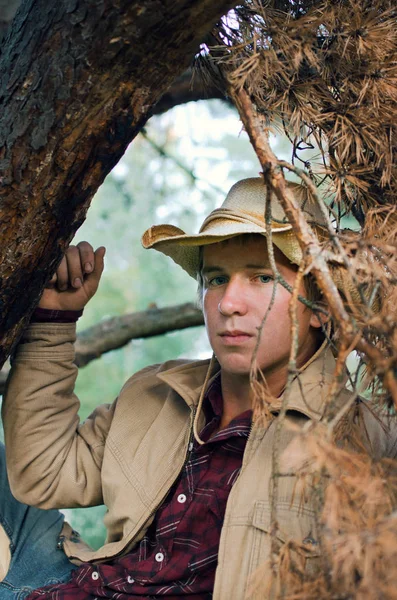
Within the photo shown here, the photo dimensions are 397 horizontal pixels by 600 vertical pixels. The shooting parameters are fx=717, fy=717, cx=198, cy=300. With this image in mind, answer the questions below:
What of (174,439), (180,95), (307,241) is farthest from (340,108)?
(180,95)

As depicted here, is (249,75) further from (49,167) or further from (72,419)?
(72,419)

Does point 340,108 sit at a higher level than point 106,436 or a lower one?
higher

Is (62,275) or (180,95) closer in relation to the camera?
(62,275)

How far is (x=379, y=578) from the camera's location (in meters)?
0.99

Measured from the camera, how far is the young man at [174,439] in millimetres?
1730

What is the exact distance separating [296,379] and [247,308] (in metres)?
0.25

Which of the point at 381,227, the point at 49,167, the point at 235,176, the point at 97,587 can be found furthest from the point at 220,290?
the point at 235,176

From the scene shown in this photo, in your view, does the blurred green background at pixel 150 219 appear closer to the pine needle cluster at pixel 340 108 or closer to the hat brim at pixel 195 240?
the hat brim at pixel 195 240

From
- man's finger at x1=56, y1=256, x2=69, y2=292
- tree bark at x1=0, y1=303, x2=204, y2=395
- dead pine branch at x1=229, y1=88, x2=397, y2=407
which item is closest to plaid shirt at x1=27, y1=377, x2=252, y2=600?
man's finger at x1=56, y1=256, x2=69, y2=292

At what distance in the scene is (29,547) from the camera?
2.10 metres

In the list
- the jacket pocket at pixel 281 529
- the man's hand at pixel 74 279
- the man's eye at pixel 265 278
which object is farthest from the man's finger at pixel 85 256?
the jacket pocket at pixel 281 529

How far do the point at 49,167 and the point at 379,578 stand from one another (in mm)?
968

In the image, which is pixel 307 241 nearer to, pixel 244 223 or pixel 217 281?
pixel 244 223

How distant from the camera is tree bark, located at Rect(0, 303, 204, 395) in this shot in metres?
2.90
